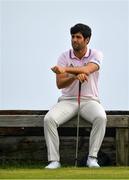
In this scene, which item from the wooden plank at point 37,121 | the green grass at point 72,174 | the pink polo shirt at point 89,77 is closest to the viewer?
the green grass at point 72,174

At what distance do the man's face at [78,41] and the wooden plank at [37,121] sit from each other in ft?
2.36

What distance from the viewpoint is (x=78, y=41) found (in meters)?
7.32

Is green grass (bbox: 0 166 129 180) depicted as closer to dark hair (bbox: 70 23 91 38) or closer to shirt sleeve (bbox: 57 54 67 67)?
shirt sleeve (bbox: 57 54 67 67)

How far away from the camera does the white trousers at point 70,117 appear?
700 centimetres

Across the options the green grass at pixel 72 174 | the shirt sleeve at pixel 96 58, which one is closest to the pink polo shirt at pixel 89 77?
the shirt sleeve at pixel 96 58

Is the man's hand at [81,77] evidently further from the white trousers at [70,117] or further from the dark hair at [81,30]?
the dark hair at [81,30]

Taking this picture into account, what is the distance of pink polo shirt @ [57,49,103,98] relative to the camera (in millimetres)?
7293

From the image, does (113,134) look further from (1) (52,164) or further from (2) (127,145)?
(1) (52,164)

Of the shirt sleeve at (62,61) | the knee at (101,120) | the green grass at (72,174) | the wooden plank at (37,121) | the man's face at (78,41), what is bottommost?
the green grass at (72,174)

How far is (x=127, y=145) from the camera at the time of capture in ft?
24.7

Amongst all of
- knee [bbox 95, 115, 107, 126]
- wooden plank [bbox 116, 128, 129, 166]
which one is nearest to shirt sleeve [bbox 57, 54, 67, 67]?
knee [bbox 95, 115, 107, 126]

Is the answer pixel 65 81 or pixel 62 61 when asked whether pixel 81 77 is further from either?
pixel 62 61

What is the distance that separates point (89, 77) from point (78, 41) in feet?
1.25

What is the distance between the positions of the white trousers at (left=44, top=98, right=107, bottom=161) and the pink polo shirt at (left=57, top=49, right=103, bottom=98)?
0.07m
